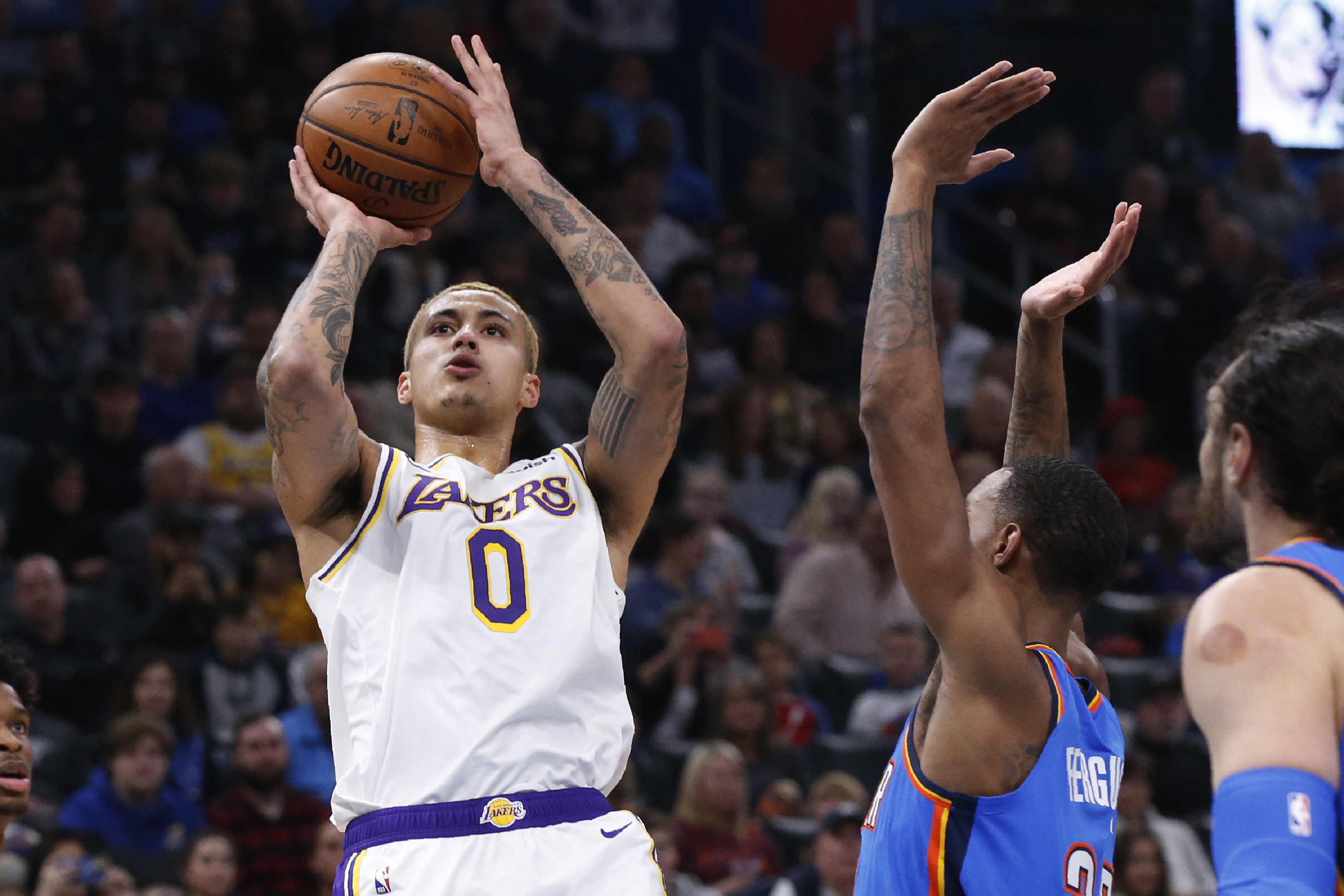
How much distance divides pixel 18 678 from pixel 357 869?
1.18 m

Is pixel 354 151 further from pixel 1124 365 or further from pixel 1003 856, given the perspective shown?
pixel 1124 365

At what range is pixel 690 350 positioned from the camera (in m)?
10.8

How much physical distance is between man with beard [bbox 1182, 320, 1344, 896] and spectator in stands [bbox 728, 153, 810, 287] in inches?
380

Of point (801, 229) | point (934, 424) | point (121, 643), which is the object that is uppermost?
point (801, 229)

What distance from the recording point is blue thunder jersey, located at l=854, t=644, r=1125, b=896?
9.88ft

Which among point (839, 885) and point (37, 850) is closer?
point (37, 850)

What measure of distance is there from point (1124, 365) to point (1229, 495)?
973 cm

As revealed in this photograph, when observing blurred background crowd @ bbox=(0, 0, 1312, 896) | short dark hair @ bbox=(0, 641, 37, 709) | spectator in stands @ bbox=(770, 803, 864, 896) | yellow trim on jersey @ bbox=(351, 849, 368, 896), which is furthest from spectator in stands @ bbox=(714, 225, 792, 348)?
yellow trim on jersey @ bbox=(351, 849, 368, 896)

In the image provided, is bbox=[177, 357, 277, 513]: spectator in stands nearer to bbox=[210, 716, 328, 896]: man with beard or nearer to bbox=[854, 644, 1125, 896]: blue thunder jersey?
bbox=[210, 716, 328, 896]: man with beard

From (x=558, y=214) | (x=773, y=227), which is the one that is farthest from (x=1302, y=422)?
(x=773, y=227)

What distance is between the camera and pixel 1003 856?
3.01 metres

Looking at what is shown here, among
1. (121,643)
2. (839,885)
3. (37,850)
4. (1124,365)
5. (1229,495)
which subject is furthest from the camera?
(1124,365)

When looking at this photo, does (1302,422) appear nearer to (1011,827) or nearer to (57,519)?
(1011,827)

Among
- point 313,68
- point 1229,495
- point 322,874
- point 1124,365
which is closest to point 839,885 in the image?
point 322,874
